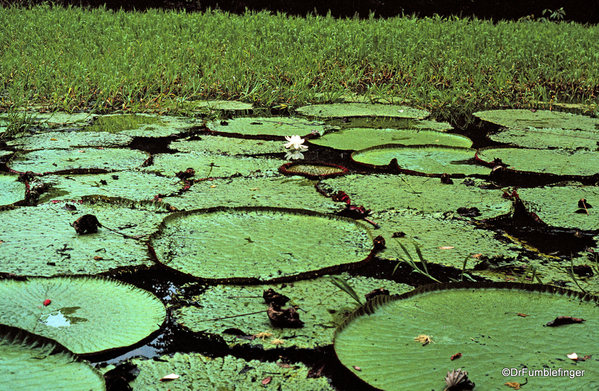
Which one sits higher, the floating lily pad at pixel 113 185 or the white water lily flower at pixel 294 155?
the white water lily flower at pixel 294 155

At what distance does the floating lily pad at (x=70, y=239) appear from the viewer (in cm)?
151

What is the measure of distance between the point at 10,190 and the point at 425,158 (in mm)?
1770

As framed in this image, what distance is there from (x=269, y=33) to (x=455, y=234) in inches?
170

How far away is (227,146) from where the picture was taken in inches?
116

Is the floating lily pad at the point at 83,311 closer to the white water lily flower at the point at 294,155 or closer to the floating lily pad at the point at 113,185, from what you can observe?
the floating lily pad at the point at 113,185

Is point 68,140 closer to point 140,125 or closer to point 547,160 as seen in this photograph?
point 140,125

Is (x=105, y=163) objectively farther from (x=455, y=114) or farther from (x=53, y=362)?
(x=455, y=114)

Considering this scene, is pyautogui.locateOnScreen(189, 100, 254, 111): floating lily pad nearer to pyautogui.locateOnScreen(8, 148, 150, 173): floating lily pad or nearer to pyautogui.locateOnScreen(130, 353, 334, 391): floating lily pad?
pyautogui.locateOnScreen(8, 148, 150, 173): floating lily pad

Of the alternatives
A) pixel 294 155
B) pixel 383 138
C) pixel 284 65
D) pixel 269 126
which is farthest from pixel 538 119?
pixel 284 65

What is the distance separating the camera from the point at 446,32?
5.88 meters

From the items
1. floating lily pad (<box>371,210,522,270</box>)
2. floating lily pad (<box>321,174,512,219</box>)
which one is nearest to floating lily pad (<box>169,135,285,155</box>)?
floating lily pad (<box>321,174,512,219</box>)

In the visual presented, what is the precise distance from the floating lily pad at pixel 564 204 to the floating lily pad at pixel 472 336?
2.14 feet

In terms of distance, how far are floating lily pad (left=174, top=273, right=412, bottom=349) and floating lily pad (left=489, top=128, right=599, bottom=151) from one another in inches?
76.0

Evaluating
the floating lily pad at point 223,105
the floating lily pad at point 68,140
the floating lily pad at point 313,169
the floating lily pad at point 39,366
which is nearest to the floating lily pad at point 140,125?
the floating lily pad at point 68,140
